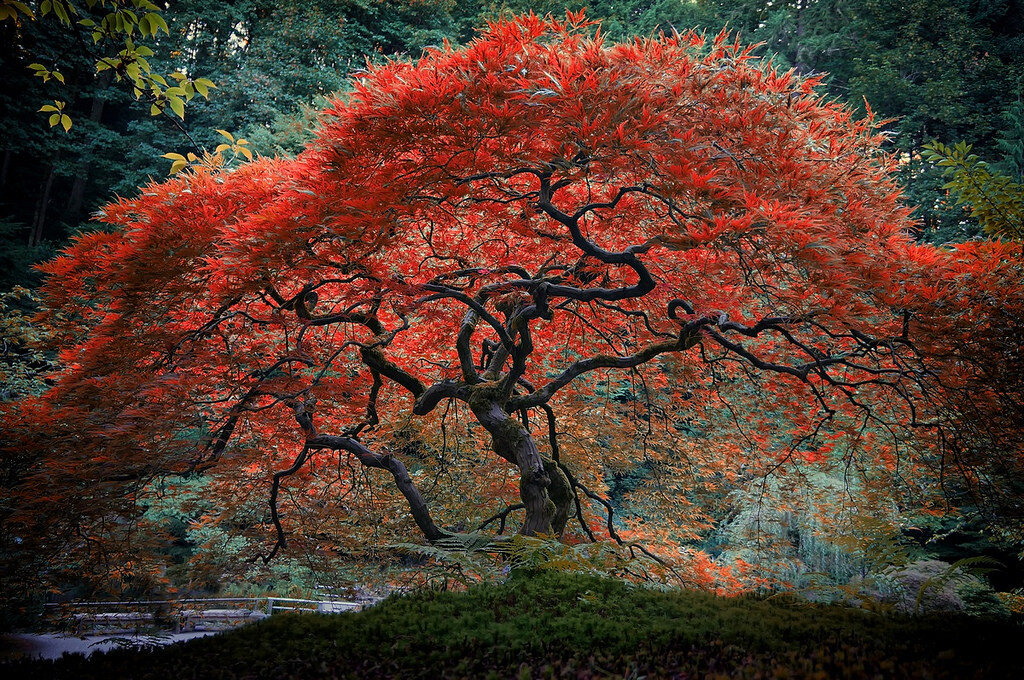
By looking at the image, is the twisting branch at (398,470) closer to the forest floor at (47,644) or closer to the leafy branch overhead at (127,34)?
the leafy branch overhead at (127,34)

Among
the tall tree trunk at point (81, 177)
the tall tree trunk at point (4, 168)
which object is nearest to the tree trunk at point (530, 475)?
the tall tree trunk at point (81, 177)

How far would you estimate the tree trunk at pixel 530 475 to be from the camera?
14.2ft

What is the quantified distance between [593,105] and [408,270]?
7.81 feet

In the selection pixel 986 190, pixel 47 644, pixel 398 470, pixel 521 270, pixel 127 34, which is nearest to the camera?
pixel 127 34

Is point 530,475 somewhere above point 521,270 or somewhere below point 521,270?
below

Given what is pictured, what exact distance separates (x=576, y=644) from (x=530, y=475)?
6.56ft

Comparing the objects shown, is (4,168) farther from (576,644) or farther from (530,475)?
(576,644)

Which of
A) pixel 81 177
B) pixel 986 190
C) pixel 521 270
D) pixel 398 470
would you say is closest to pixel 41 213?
pixel 81 177

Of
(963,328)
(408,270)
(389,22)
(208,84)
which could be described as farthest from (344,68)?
(963,328)

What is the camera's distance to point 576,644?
234 cm

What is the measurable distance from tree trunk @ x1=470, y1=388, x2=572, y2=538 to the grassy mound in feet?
4.32

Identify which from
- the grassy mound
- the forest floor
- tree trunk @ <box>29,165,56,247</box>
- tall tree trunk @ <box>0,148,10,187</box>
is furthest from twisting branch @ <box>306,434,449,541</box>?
tall tree trunk @ <box>0,148,10,187</box>

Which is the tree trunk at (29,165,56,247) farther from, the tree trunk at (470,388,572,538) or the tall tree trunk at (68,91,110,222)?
the tree trunk at (470,388,572,538)

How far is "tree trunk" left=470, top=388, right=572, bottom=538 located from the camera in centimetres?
434
